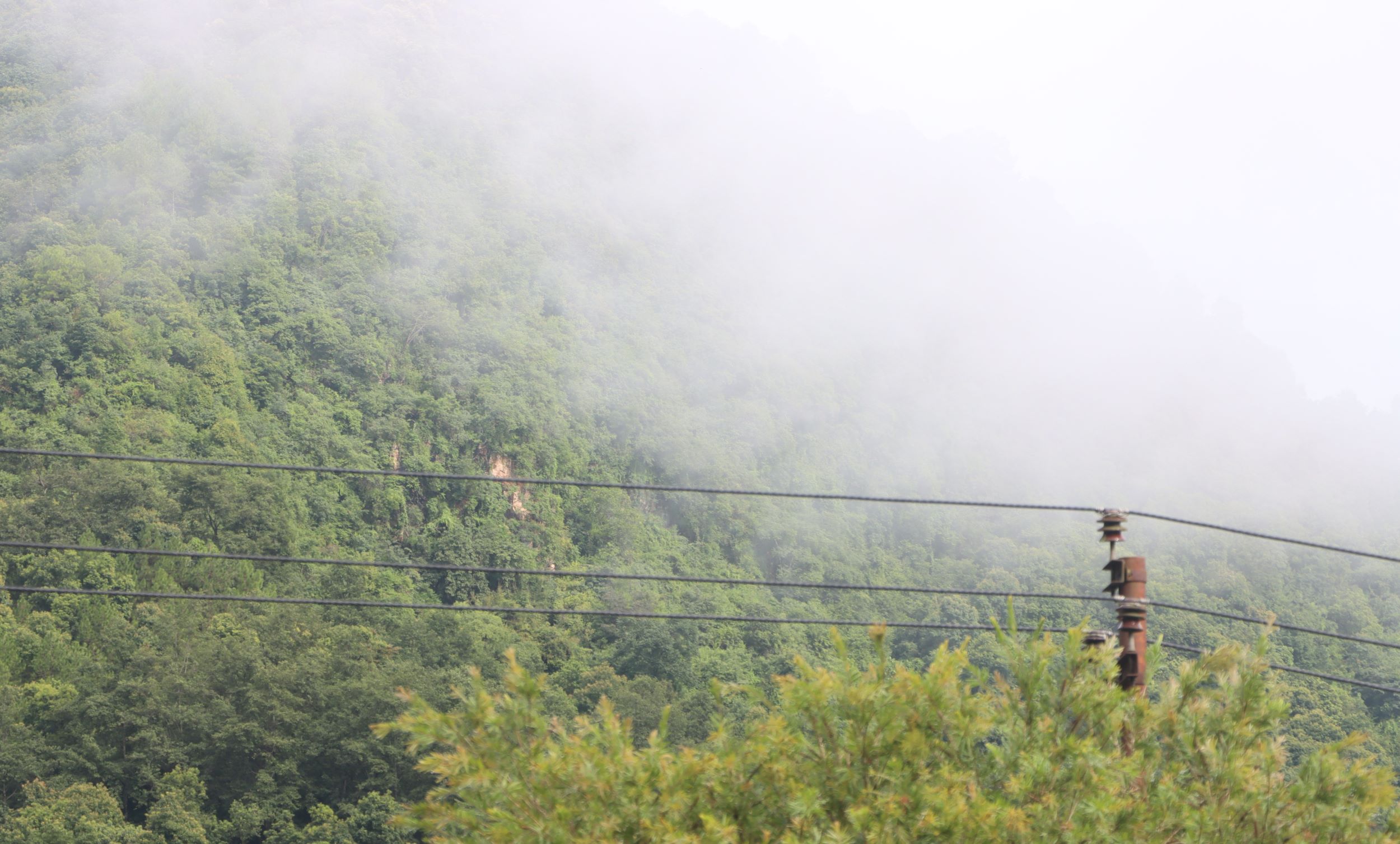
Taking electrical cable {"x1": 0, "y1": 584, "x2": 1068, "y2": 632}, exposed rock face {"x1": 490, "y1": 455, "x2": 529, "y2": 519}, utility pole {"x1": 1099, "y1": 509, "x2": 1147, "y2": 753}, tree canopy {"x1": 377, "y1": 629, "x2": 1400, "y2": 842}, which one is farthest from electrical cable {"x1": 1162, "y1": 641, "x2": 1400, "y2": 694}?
exposed rock face {"x1": 490, "y1": 455, "x2": 529, "y2": 519}

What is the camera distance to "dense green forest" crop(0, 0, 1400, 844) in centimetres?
5381

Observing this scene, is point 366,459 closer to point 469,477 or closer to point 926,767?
point 469,477

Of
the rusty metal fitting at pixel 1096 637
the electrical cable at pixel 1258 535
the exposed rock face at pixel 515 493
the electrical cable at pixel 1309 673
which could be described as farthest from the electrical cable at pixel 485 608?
the exposed rock face at pixel 515 493

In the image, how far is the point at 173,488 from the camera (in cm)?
7544

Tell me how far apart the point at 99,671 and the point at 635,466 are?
7717 cm

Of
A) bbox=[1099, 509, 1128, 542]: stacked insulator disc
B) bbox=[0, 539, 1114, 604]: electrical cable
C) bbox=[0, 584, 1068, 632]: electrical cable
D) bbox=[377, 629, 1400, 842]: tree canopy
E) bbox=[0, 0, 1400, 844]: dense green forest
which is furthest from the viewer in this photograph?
bbox=[0, 0, 1400, 844]: dense green forest

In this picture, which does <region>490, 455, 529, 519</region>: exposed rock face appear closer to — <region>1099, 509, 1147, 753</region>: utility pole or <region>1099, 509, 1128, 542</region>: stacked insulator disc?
<region>1099, 509, 1128, 542</region>: stacked insulator disc

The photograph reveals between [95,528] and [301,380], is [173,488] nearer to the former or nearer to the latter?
[95,528]

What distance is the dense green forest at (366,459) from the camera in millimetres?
53812

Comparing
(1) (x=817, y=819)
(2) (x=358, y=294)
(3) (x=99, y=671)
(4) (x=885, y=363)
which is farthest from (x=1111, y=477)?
(1) (x=817, y=819)

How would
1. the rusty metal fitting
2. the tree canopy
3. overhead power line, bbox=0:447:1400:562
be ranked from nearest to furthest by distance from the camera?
the tree canopy
the rusty metal fitting
overhead power line, bbox=0:447:1400:562

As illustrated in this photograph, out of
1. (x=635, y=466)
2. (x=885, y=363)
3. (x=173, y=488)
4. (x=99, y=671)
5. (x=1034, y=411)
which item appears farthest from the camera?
(x=885, y=363)

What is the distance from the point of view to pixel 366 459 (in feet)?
352

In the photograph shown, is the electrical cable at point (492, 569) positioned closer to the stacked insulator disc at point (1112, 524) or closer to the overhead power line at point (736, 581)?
the overhead power line at point (736, 581)
